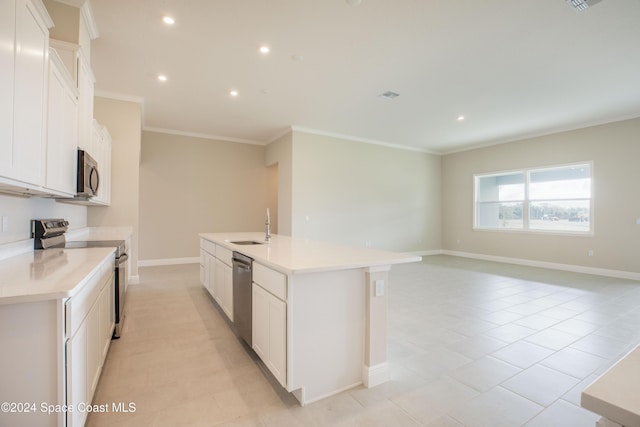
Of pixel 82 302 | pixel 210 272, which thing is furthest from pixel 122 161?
pixel 82 302

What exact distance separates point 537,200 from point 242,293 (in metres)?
7.36

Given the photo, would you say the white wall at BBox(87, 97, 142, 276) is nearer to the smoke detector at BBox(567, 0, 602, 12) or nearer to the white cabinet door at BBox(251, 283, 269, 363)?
the white cabinet door at BBox(251, 283, 269, 363)

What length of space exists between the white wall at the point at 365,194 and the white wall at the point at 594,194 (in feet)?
4.13

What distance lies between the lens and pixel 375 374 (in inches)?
82.6

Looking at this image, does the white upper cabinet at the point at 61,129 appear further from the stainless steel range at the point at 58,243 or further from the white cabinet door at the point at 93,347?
the white cabinet door at the point at 93,347

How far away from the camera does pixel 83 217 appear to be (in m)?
4.27

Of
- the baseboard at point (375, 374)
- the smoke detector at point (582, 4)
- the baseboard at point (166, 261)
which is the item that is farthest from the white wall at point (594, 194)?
the baseboard at point (166, 261)

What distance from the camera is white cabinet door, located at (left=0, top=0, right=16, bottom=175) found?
1.41 metres

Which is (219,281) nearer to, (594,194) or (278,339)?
(278,339)

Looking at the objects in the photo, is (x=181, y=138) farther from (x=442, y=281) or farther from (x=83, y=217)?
(x=442, y=281)

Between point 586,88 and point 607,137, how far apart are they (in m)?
2.34

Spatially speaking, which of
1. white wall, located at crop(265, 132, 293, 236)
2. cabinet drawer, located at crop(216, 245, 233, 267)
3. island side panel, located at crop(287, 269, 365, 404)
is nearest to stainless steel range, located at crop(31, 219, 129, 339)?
cabinet drawer, located at crop(216, 245, 233, 267)

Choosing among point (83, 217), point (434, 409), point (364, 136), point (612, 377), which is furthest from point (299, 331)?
point (364, 136)

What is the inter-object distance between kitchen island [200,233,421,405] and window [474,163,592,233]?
255 inches
